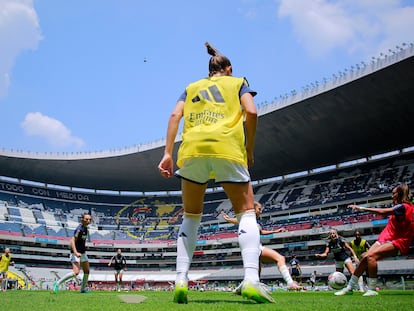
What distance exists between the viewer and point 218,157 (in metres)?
3.28

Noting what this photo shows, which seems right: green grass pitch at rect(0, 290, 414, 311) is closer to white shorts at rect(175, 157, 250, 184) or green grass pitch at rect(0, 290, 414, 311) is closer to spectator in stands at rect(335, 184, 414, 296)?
white shorts at rect(175, 157, 250, 184)

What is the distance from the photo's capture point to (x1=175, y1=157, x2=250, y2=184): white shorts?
3.30 m

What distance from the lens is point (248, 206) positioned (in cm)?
342

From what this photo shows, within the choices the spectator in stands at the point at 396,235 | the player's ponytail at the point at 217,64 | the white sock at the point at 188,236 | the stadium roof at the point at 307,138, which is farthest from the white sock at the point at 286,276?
the stadium roof at the point at 307,138

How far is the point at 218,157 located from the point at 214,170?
0.47 feet


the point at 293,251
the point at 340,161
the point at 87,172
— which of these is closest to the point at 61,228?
the point at 87,172

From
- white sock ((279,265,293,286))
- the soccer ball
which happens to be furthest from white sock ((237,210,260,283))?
the soccer ball

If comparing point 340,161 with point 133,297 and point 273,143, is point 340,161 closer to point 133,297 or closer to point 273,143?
point 273,143

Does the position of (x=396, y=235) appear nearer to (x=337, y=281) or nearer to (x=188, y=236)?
(x=337, y=281)

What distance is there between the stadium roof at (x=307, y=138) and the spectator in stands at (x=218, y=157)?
26.1 meters

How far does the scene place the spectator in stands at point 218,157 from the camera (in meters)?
3.30

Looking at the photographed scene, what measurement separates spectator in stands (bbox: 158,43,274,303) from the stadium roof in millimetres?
26058

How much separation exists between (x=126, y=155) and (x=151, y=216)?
13.9 meters

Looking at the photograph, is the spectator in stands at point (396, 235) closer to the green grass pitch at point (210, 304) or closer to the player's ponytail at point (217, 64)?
the green grass pitch at point (210, 304)
